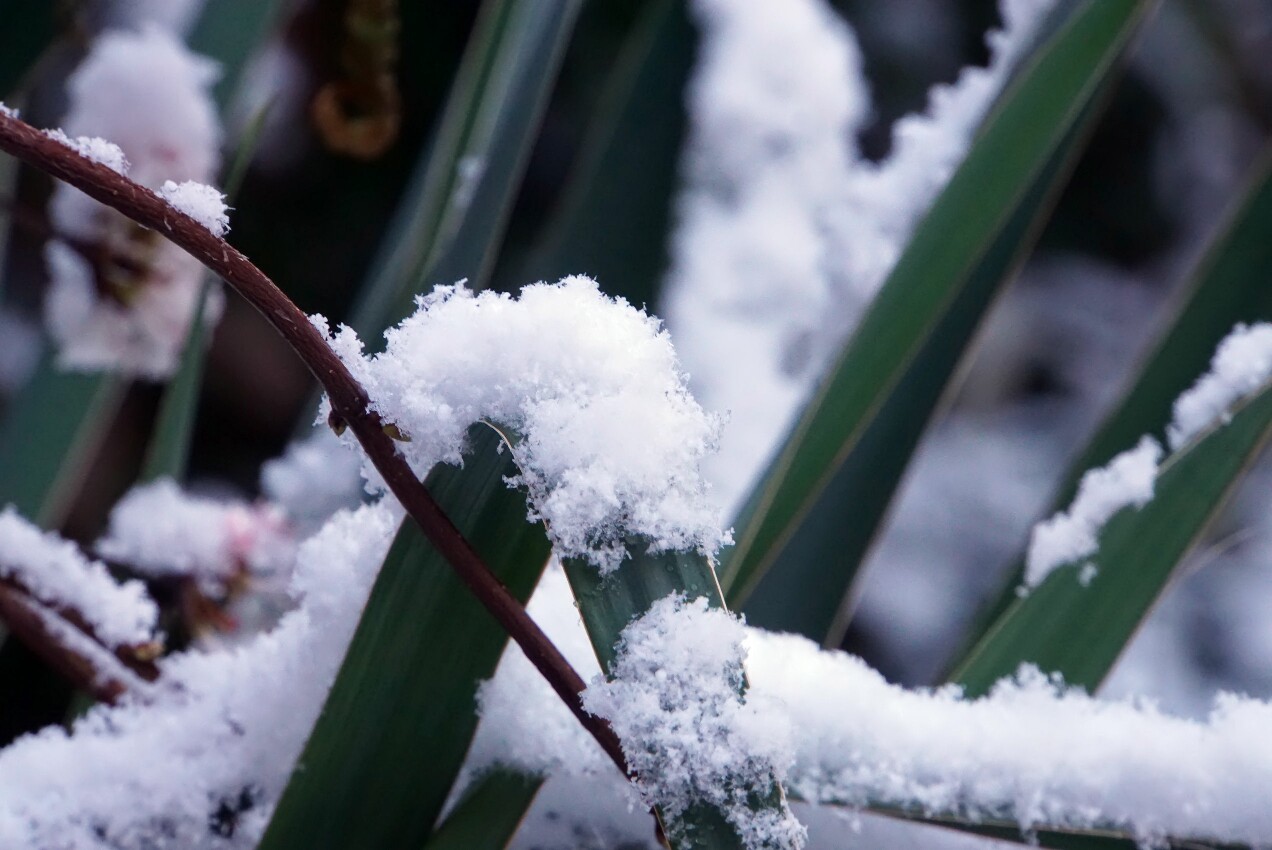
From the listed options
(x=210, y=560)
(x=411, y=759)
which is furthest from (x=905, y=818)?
(x=210, y=560)

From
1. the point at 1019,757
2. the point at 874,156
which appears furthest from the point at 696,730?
the point at 874,156

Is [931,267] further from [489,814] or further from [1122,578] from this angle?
[489,814]

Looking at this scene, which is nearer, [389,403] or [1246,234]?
[389,403]

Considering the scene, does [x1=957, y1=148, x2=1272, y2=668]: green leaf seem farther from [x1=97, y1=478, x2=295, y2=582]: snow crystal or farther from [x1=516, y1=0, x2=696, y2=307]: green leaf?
[x1=97, y1=478, x2=295, y2=582]: snow crystal

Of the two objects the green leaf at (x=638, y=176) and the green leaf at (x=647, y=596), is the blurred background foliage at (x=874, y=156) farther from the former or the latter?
the green leaf at (x=647, y=596)

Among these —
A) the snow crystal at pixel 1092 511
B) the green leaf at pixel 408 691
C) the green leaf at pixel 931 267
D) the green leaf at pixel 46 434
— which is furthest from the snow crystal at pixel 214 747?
the green leaf at pixel 46 434

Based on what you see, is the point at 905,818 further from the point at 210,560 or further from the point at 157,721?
the point at 210,560
